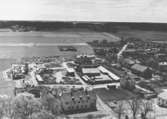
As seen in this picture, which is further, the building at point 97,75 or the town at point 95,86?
the building at point 97,75

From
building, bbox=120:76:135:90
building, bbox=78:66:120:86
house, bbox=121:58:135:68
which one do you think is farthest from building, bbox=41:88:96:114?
house, bbox=121:58:135:68

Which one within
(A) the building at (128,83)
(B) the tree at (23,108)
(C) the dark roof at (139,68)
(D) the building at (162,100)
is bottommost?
(D) the building at (162,100)

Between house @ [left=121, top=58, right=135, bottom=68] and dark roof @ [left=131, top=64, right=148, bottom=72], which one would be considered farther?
house @ [left=121, top=58, right=135, bottom=68]

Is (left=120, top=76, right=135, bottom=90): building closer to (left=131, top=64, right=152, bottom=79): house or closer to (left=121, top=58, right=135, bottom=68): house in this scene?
(left=131, top=64, right=152, bottom=79): house

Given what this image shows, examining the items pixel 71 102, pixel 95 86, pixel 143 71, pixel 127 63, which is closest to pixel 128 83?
pixel 95 86

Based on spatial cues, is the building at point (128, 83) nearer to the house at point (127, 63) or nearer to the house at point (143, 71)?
the house at point (143, 71)

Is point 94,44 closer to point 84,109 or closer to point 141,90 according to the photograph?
point 141,90

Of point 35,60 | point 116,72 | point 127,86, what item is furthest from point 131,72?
point 35,60

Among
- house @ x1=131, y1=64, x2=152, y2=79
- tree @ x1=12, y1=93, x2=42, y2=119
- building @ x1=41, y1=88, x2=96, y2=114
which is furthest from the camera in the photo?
house @ x1=131, y1=64, x2=152, y2=79

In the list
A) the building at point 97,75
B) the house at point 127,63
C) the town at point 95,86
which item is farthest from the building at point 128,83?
the house at point 127,63

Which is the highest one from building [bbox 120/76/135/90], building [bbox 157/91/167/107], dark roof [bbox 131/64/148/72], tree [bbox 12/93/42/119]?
tree [bbox 12/93/42/119]

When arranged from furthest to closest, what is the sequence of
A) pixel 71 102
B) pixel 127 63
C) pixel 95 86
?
pixel 127 63 → pixel 95 86 → pixel 71 102

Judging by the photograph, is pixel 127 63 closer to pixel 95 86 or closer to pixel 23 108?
pixel 95 86
